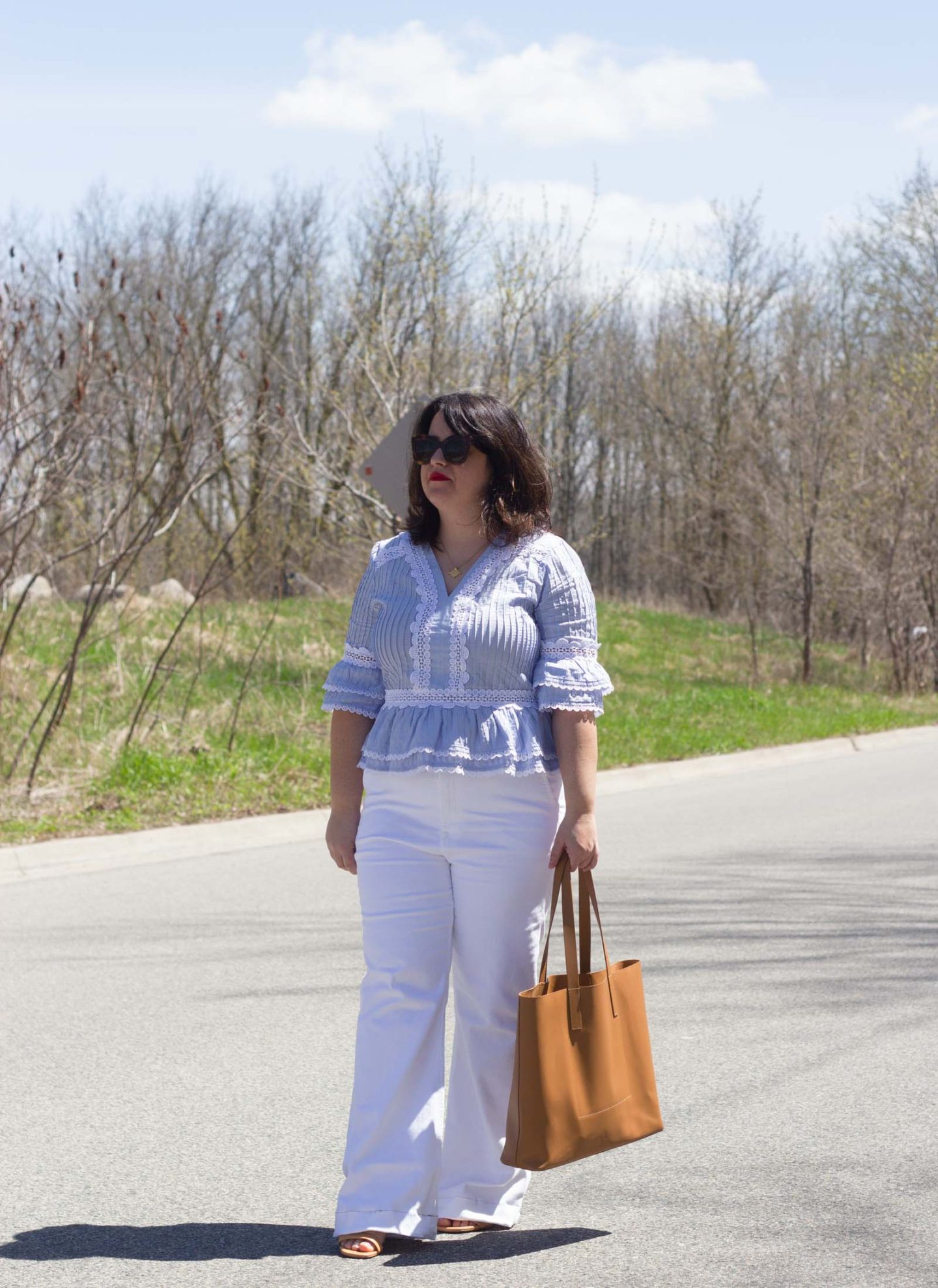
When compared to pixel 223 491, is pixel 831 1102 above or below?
below

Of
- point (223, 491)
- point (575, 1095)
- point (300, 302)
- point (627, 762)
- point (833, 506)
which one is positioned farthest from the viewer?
point (300, 302)

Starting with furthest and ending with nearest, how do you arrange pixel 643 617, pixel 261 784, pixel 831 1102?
pixel 643 617
pixel 261 784
pixel 831 1102

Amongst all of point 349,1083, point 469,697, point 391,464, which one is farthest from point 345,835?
point 391,464

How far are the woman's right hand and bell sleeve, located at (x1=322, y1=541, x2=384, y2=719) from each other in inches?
9.7

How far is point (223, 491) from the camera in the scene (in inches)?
1599

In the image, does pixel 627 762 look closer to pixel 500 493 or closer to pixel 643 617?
pixel 500 493

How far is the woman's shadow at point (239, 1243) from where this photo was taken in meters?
3.42

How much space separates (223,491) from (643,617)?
1473cm

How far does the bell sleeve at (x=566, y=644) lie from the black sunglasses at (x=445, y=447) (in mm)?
322

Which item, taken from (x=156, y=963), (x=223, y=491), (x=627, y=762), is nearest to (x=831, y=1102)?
(x=156, y=963)

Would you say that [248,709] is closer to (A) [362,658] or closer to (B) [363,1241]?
(A) [362,658]

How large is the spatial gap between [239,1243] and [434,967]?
31.8 inches

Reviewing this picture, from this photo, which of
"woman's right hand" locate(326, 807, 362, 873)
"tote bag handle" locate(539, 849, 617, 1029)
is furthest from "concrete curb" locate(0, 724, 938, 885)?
"tote bag handle" locate(539, 849, 617, 1029)

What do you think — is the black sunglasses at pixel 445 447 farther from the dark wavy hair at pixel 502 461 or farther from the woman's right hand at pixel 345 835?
the woman's right hand at pixel 345 835
